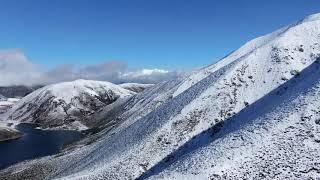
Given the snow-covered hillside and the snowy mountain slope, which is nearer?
the snowy mountain slope

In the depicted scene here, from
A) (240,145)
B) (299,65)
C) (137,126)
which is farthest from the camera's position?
(137,126)

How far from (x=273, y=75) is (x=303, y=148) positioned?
32653 mm

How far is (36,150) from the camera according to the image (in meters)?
183

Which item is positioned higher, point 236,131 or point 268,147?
point 236,131

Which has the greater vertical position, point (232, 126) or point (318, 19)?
point (318, 19)

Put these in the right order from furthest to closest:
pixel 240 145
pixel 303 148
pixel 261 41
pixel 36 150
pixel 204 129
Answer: pixel 36 150 → pixel 261 41 → pixel 204 129 → pixel 240 145 → pixel 303 148

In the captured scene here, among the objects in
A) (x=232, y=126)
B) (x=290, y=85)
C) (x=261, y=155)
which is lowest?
(x=261, y=155)

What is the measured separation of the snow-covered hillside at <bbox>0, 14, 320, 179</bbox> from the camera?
6181cm

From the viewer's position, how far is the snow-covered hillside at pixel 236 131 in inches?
2434

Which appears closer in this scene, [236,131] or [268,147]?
[268,147]

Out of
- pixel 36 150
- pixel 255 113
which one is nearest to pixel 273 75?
pixel 255 113

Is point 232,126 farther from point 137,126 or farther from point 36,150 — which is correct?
point 36,150

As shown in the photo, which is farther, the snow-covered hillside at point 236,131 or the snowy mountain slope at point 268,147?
the snow-covered hillside at point 236,131

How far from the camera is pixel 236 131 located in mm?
71250
